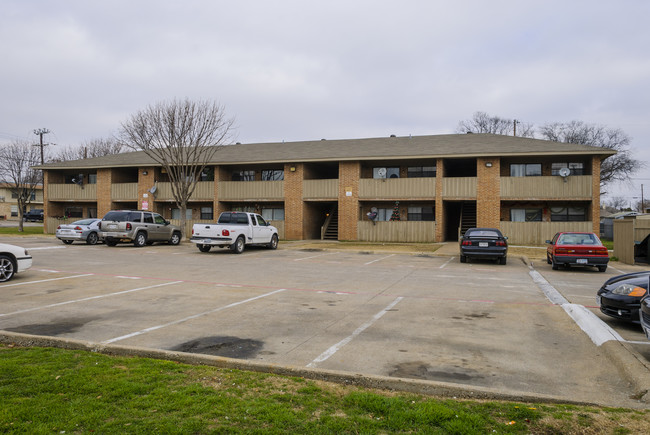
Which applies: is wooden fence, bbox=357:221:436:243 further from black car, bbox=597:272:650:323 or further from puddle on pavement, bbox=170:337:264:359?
puddle on pavement, bbox=170:337:264:359

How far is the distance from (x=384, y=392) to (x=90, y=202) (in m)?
41.4

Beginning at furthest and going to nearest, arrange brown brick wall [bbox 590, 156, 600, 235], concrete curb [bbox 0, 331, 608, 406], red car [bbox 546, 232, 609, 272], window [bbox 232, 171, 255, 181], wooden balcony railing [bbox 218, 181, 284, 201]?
window [bbox 232, 171, 255, 181] < wooden balcony railing [bbox 218, 181, 284, 201] < brown brick wall [bbox 590, 156, 600, 235] < red car [bbox 546, 232, 609, 272] < concrete curb [bbox 0, 331, 608, 406]

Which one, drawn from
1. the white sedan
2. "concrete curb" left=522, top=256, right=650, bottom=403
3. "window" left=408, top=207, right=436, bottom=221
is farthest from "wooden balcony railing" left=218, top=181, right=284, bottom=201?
"concrete curb" left=522, top=256, right=650, bottom=403

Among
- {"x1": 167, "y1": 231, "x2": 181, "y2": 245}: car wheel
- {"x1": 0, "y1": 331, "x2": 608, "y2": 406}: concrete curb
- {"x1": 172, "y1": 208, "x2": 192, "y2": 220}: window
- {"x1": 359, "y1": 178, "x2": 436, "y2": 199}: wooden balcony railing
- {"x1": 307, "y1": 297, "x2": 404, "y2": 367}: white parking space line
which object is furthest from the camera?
{"x1": 172, "y1": 208, "x2": 192, "y2": 220}: window

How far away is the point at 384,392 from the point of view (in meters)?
4.37

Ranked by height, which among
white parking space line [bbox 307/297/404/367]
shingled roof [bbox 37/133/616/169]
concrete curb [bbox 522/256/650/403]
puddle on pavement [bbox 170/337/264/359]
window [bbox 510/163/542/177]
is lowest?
white parking space line [bbox 307/297/404/367]

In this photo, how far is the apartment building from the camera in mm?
27906

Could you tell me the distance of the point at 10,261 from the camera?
11.5 metres

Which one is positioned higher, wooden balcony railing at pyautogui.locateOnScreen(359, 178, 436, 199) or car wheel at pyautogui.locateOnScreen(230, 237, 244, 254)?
wooden balcony railing at pyautogui.locateOnScreen(359, 178, 436, 199)

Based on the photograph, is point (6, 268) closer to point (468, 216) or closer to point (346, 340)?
point (346, 340)

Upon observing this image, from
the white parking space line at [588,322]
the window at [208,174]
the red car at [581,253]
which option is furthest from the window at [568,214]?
the window at [208,174]

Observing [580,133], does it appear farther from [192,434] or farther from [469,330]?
[192,434]

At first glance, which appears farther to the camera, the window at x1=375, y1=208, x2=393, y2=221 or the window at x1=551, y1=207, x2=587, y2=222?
the window at x1=375, y1=208, x2=393, y2=221

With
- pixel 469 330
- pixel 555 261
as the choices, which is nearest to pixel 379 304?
pixel 469 330
